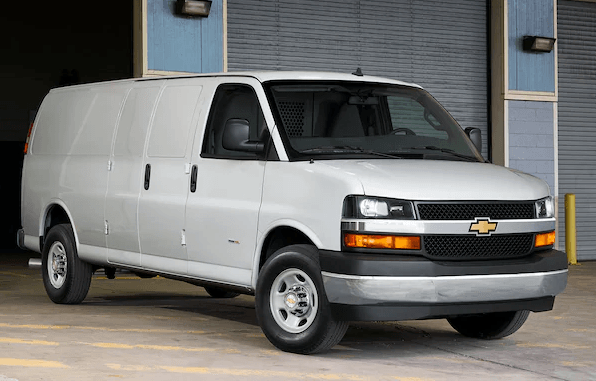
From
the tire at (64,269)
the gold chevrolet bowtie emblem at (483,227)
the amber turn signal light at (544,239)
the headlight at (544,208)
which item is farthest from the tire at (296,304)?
the tire at (64,269)

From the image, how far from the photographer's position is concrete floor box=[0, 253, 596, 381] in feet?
21.7

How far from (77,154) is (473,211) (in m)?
4.40

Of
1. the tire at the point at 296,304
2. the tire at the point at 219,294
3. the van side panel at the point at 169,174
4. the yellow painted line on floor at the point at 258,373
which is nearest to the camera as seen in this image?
the yellow painted line on floor at the point at 258,373

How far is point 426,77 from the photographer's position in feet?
52.9

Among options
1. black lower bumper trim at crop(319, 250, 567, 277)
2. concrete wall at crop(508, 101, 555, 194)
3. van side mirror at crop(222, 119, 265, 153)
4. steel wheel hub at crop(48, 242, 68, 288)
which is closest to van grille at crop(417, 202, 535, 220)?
black lower bumper trim at crop(319, 250, 567, 277)

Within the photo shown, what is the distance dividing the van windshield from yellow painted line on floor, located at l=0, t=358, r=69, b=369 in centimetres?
213

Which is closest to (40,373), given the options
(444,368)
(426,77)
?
(444,368)

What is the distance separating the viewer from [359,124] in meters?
8.09

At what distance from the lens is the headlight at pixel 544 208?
7.53 meters

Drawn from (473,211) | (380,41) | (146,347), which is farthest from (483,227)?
(380,41)

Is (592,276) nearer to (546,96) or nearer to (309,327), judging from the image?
(546,96)

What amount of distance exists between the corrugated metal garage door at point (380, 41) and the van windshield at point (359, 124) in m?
6.32

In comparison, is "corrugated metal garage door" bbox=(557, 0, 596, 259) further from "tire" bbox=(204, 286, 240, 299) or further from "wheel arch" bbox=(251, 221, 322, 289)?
"wheel arch" bbox=(251, 221, 322, 289)

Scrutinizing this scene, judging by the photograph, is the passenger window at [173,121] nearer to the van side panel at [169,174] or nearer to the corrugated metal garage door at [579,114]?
the van side panel at [169,174]
